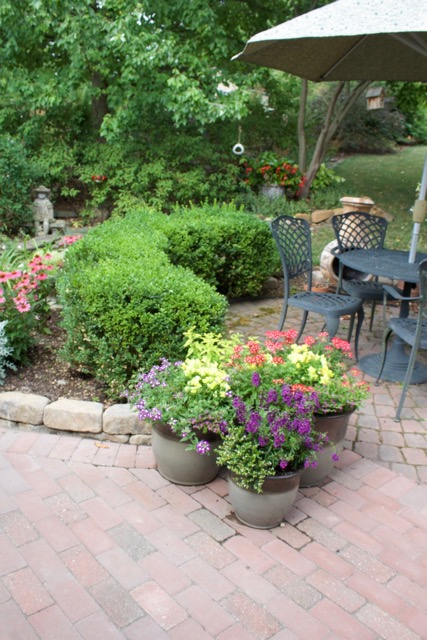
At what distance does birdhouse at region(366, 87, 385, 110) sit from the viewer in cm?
1351

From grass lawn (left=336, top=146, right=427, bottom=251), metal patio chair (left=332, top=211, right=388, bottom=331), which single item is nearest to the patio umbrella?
metal patio chair (left=332, top=211, right=388, bottom=331)

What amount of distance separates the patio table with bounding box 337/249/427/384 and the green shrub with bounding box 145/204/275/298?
51.7 inches

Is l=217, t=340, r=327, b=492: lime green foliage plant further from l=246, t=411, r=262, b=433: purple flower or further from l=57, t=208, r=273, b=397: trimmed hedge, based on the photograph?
l=57, t=208, r=273, b=397: trimmed hedge

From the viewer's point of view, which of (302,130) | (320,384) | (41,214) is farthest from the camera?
(302,130)

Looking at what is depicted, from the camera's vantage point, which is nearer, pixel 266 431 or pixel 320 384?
pixel 266 431

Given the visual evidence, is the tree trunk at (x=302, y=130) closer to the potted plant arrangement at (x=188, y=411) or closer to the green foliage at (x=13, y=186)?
the green foliage at (x=13, y=186)

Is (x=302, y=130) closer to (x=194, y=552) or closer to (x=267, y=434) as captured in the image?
(x=267, y=434)

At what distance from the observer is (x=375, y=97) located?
13672mm

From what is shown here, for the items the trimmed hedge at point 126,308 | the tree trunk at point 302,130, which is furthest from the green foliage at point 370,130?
the trimmed hedge at point 126,308

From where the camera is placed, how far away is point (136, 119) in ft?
26.9

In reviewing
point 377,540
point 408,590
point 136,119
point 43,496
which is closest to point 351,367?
point 377,540

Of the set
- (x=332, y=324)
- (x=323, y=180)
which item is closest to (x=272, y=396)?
(x=332, y=324)

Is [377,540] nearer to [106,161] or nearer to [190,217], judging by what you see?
[190,217]

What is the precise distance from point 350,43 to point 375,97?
33.7 ft
